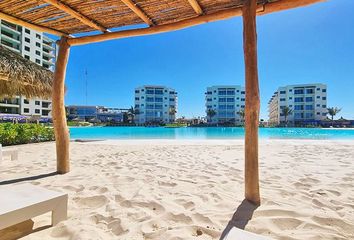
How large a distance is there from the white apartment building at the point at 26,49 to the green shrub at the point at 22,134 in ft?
119

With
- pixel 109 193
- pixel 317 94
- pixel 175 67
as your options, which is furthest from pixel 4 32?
pixel 317 94

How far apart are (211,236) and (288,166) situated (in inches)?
152

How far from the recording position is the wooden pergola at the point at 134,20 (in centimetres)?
268

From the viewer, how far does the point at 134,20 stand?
3631 millimetres

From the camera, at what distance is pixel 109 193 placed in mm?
3076

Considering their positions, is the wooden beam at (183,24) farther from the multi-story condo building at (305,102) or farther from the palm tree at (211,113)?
the multi-story condo building at (305,102)

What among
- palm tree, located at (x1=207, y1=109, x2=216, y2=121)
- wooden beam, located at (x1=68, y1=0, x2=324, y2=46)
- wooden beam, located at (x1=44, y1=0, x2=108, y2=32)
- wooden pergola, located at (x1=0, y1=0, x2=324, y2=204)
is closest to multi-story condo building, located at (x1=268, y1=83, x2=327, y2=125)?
palm tree, located at (x1=207, y1=109, x2=216, y2=121)

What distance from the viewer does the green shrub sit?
920cm

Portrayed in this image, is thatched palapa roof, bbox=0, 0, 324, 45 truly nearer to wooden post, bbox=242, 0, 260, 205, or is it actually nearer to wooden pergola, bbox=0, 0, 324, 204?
wooden pergola, bbox=0, 0, 324, 204

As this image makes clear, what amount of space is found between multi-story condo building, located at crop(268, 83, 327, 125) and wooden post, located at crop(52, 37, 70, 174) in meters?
70.6

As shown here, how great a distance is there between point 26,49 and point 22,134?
4858 centimetres

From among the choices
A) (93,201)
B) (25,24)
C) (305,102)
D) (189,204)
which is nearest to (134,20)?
(25,24)

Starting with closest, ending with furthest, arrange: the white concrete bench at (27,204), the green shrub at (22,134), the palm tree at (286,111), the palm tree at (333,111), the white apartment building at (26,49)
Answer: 1. the white concrete bench at (27,204)
2. the green shrub at (22,134)
3. the white apartment building at (26,49)
4. the palm tree at (286,111)
5. the palm tree at (333,111)

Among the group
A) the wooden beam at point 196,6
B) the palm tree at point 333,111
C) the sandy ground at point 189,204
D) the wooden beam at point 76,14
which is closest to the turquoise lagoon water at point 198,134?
the sandy ground at point 189,204
